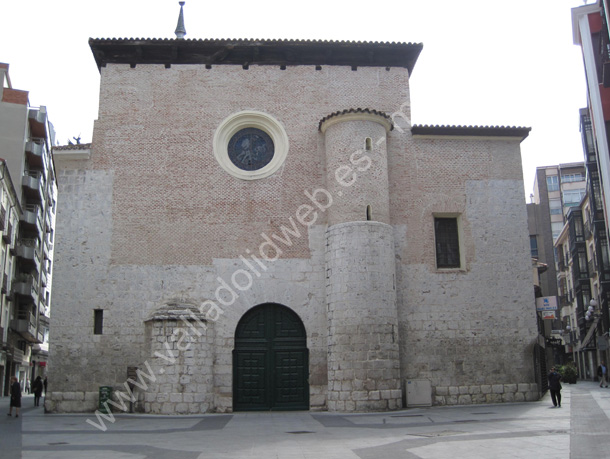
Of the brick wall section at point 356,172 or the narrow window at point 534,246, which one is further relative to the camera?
the narrow window at point 534,246

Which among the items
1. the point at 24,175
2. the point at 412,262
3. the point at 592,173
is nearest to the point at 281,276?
the point at 412,262

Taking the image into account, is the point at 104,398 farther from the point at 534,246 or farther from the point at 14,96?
the point at 534,246

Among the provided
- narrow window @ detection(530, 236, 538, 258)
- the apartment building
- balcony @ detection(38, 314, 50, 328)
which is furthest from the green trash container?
narrow window @ detection(530, 236, 538, 258)

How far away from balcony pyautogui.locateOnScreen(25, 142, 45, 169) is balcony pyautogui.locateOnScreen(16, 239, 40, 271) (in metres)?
5.01

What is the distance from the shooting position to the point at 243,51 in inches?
806

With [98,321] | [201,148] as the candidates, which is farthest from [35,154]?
[98,321]

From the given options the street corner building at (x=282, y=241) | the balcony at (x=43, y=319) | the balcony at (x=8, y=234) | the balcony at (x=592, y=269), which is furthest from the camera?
the balcony at (x=43, y=319)

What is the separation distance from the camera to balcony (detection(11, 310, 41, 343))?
36.7m

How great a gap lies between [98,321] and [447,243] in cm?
1137

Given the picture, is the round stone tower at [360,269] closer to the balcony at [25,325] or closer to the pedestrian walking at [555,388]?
the pedestrian walking at [555,388]

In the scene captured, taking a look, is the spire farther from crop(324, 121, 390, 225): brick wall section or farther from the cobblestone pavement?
the cobblestone pavement

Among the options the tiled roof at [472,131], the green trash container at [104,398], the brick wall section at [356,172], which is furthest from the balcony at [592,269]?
the green trash container at [104,398]

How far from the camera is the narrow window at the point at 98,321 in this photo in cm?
1838

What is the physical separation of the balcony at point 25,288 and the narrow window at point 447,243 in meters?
27.6
